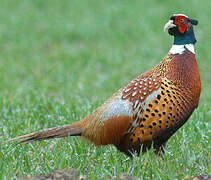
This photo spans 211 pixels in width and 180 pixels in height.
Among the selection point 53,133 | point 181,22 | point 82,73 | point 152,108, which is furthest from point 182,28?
point 82,73

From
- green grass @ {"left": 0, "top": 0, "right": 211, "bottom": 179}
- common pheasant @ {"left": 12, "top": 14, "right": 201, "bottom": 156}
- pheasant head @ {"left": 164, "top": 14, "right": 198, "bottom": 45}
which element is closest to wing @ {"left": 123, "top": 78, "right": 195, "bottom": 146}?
common pheasant @ {"left": 12, "top": 14, "right": 201, "bottom": 156}

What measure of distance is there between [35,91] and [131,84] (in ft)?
12.0

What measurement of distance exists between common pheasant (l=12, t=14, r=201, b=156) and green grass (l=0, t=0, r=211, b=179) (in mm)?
166

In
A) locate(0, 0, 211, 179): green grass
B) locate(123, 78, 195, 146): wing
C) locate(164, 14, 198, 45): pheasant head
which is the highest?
locate(164, 14, 198, 45): pheasant head

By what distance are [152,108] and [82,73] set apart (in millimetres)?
5397

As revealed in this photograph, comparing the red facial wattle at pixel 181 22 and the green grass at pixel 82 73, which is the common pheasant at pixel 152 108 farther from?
the green grass at pixel 82 73

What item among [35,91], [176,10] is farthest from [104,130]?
[176,10]

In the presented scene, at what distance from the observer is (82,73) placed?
30.7ft

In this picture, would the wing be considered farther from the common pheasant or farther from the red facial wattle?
the red facial wattle

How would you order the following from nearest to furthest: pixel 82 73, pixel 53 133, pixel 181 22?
pixel 53 133, pixel 181 22, pixel 82 73

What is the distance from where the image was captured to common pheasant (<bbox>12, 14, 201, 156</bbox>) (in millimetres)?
4047

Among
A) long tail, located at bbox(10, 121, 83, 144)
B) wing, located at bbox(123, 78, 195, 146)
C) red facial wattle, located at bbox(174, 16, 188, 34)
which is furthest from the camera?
red facial wattle, located at bbox(174, 16, 188, 34)

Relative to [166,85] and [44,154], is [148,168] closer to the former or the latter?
[166,85]

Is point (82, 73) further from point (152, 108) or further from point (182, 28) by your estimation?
point (152, 108)
